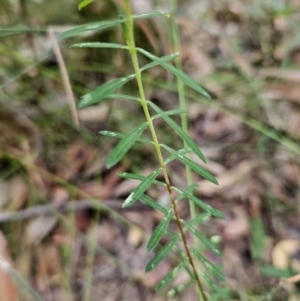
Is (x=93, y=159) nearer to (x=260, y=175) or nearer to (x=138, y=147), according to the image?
(x=138, y=147)

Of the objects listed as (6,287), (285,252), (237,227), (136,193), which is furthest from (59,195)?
(136,193)

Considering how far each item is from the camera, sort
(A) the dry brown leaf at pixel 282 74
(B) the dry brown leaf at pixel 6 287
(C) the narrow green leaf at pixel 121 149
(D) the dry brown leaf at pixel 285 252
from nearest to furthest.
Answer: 1. (C) the narrow green leaf at pixel 121 149
2. (B) the dry brown leaf at pixel 6 287
3. (D) the dry brown leaf at pixel 285 252
4. (A) the dry brown leaf at pixel 282 74

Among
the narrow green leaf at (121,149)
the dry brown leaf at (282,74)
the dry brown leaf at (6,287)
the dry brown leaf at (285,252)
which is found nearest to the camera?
the narrow green leaf at (121,149)

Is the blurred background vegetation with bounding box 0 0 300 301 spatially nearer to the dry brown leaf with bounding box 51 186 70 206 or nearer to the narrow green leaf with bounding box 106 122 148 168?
the dry brown leaf with bounding box 51 186 70 206

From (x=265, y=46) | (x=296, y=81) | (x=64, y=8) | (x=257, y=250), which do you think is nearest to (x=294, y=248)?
(x=257, y=250)

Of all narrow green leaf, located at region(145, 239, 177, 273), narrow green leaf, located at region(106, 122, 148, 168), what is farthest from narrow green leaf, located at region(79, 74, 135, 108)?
narrow green leaf, located at region(145, 239, 177, 273)

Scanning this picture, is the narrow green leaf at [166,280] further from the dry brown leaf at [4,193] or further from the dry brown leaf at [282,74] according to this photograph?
the dry brown leaf at [282,74]

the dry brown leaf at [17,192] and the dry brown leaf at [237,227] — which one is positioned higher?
the dry brown leaf at [17,192]

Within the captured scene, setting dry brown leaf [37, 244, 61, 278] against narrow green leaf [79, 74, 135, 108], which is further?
dry brown leaf [37, 244, 61, 278]

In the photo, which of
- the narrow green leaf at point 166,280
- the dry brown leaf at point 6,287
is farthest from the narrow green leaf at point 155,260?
the dry brown leaf at point 6,287
